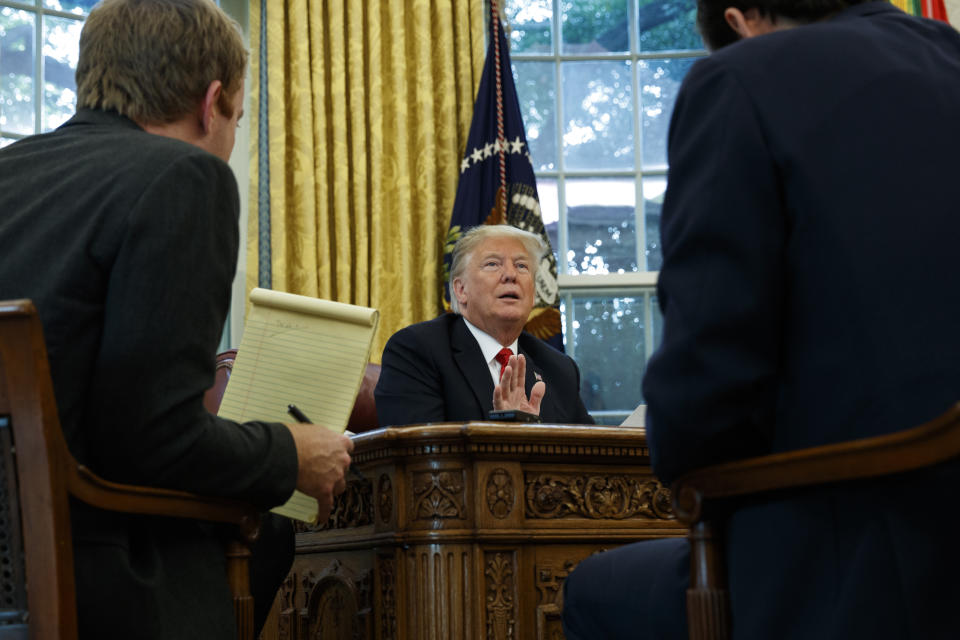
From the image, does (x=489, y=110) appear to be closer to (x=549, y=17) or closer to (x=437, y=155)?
(x=437, y=155)

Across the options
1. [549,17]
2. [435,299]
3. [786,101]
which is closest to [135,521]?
[786,101]

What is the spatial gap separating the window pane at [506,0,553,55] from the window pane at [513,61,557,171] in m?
0.09

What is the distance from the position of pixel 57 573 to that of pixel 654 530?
53.3 inches

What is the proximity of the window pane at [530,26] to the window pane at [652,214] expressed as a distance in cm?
82

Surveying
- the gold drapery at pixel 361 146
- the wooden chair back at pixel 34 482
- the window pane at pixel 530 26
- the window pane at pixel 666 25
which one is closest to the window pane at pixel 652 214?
the window pane at pixel 666 25

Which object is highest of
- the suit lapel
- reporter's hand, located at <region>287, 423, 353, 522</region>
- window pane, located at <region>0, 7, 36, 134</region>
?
window pane, located at <region>0, 7, 36, 134</region>

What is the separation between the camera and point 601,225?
5285mm

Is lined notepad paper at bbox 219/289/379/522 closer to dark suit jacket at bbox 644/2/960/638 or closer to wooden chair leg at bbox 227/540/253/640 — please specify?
wooden chair leg at bbox 227/540/253/640

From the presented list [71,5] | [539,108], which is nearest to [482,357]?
[539,108]

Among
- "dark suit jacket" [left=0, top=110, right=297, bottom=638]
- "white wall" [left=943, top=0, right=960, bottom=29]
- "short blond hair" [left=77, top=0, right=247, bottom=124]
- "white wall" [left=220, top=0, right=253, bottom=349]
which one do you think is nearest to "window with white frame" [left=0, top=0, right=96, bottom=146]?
"white wall" [left=220, top=0, right=253, bottom=349]

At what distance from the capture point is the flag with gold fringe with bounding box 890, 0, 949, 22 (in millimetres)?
5164

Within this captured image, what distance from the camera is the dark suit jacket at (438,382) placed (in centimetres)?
328

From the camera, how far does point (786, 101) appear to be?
4.11 feet

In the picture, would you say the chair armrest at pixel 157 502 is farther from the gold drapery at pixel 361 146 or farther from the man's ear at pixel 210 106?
the gold drapery at pixel 361 146
